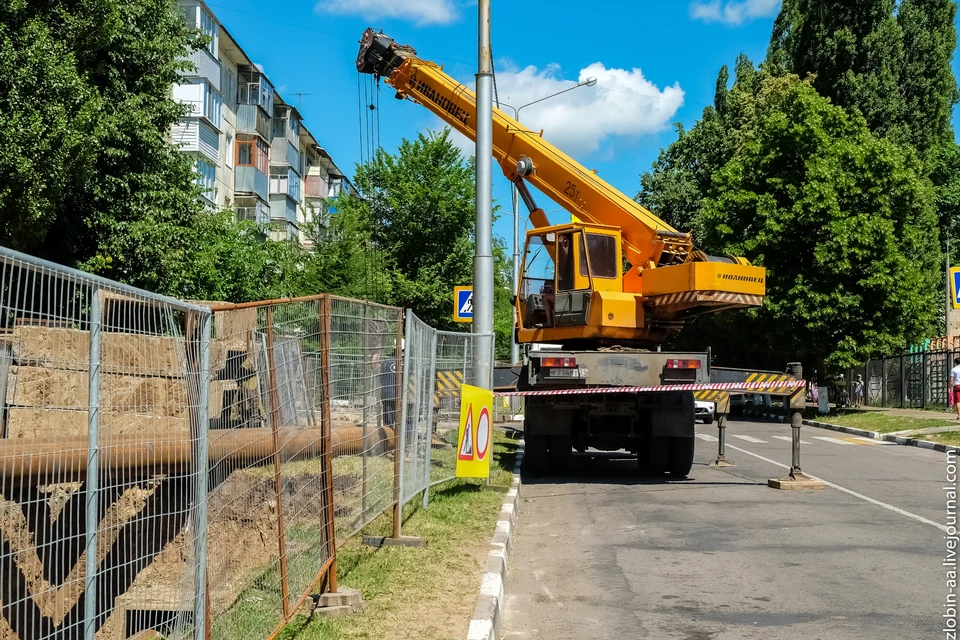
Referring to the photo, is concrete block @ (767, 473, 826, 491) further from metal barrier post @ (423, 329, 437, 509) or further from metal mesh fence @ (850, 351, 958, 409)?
metal mesh fence @ (850, 351, 958, 409)

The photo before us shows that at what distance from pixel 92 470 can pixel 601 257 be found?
11.4 metres

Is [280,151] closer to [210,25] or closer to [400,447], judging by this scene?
[210,25]

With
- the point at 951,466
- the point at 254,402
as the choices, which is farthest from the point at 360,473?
the point at 951,466

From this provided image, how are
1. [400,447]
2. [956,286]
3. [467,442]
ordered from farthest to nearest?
[956,286] → [467,442] → [400,447]

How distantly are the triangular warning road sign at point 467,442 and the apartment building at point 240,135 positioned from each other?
65.1 feet

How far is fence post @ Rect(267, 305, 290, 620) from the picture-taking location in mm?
5176

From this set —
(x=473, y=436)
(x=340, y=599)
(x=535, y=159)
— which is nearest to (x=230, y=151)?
(x=535, y=159)

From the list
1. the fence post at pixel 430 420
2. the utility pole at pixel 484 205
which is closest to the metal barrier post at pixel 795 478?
the utility pole at pixel 484 205

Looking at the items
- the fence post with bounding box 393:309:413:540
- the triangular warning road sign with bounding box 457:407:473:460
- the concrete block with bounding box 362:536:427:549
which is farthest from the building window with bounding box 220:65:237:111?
the concrete block with bounding box 362:536:427:549

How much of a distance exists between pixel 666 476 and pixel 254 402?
1013 cm

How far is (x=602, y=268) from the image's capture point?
14.1m

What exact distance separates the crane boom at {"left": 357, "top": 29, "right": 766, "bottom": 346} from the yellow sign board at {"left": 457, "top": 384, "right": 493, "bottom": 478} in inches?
131

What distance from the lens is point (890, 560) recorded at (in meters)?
7.93

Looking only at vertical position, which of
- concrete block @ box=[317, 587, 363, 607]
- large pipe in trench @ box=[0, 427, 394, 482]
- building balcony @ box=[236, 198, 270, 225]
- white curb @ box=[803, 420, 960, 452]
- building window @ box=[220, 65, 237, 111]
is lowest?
white curb @ box=[803, 420, 960, 452]
